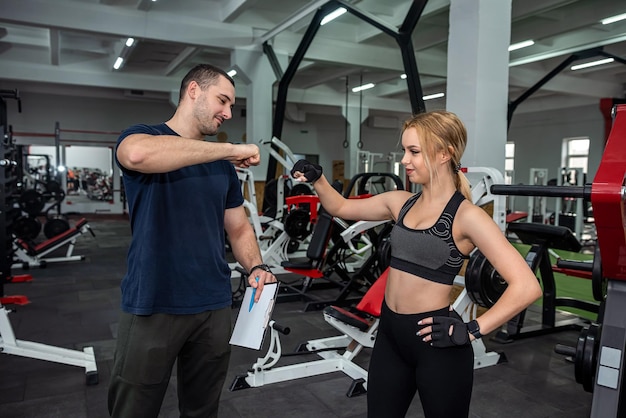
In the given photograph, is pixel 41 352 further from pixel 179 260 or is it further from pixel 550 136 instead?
pixel 550 136

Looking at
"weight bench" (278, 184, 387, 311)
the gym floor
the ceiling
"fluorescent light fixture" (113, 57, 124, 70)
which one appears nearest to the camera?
the gym floor

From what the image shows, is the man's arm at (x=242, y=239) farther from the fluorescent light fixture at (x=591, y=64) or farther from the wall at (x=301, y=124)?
the wall at (x=301, y=124)

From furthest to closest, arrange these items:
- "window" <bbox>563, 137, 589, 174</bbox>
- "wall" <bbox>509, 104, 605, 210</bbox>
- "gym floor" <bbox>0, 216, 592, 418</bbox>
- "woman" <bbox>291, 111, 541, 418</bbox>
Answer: "window" <bbox>563, 137, 589, 174</bbox> → "wall" <bbox>509, 104, 605, 210</bbox> → "gym floor" <bbox>0, 216, 592, 418</bbox> → "woman" <bbox>291, 111, 541, 418</bbox>

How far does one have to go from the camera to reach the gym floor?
104 inches

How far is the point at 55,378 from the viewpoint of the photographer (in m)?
3.02

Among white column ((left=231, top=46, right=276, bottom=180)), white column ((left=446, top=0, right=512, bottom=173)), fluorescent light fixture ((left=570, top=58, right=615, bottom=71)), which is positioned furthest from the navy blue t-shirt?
fluorescent light fixture ((left=570, top=58, right=615, bottom=71))

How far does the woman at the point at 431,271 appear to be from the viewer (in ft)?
4.50

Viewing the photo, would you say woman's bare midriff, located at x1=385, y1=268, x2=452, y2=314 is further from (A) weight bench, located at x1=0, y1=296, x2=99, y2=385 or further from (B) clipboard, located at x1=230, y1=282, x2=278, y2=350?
(A) weight bench, located at x1=0, y1=296, x2=99, y2=385

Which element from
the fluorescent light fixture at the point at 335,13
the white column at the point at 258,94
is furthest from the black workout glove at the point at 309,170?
the white column at the point at 258,94

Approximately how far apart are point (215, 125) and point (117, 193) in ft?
45.2

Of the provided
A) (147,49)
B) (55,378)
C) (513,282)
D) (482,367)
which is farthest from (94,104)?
(513,282)

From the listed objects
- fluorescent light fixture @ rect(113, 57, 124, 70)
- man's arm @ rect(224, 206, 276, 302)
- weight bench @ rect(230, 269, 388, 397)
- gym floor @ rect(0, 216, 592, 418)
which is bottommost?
gym floor @ rect(0, 216, 592, 418)

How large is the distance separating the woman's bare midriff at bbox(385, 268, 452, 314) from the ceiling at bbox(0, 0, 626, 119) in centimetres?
482

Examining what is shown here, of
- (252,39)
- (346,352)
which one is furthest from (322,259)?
(252,39)
